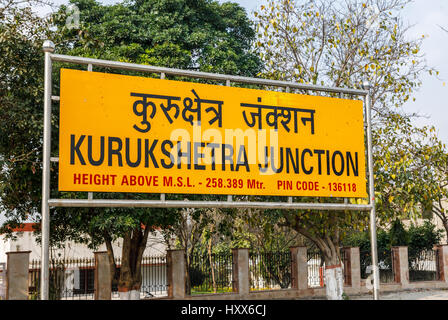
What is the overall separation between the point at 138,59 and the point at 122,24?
2.08 metres

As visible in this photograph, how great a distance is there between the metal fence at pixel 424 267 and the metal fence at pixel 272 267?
5650mm

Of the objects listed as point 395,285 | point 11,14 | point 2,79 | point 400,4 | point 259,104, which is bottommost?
point 395,285

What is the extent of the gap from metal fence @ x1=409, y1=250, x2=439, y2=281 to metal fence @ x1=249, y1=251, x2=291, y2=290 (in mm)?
5650

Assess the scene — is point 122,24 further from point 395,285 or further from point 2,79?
point 395,285

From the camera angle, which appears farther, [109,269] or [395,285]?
[395,285]

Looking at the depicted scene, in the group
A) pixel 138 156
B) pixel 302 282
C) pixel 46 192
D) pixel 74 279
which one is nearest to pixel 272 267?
pixel 302 282

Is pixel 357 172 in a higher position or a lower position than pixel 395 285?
higher

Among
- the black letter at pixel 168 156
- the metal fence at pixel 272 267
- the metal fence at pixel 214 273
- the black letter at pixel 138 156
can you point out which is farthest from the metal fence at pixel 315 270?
the black letter at pixel 138 156

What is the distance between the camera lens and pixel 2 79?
42.3 feet

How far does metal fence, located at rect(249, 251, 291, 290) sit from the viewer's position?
19.7 meters

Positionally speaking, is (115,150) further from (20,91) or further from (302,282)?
(302,282)

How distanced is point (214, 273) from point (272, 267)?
9.42ft

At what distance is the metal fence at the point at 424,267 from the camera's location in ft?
72.9
